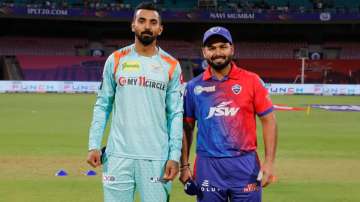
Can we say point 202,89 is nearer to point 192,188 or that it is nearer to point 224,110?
point 224,110

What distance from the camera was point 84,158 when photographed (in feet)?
44.9

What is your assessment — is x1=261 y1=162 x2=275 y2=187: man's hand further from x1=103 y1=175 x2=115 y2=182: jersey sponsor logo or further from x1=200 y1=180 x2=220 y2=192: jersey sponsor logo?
x1=103 y1=175 x2=115 y2=182: jersey sponsor logo

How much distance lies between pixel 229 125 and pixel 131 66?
0.96 metres

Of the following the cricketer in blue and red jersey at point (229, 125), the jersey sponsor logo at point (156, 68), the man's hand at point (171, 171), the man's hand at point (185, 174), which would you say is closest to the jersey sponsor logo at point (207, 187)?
the cricketer in blue and red jersey at point (229, 125)

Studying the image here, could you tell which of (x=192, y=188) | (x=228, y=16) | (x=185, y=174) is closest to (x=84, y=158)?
(x=185, y=174)

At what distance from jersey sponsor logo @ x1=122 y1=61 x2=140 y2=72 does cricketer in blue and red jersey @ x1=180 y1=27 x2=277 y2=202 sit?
56 centimetres

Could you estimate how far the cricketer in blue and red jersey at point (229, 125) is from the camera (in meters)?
5.48

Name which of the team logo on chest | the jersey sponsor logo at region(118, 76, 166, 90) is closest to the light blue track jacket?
the jersey sponsor logo at region(118, 76, 166, 90)

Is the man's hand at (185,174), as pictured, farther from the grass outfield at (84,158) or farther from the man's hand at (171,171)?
the grass outfield at (84,158)

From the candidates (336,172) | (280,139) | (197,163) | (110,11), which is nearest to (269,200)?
(336,172)

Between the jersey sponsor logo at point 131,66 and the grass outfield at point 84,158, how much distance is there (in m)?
4.40

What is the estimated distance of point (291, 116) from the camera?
25516 millimetres

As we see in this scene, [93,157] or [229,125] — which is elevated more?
[229,125]

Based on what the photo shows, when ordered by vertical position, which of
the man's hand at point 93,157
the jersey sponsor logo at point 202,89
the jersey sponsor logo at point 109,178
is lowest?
the jersey sponsor logo at point 109,178
